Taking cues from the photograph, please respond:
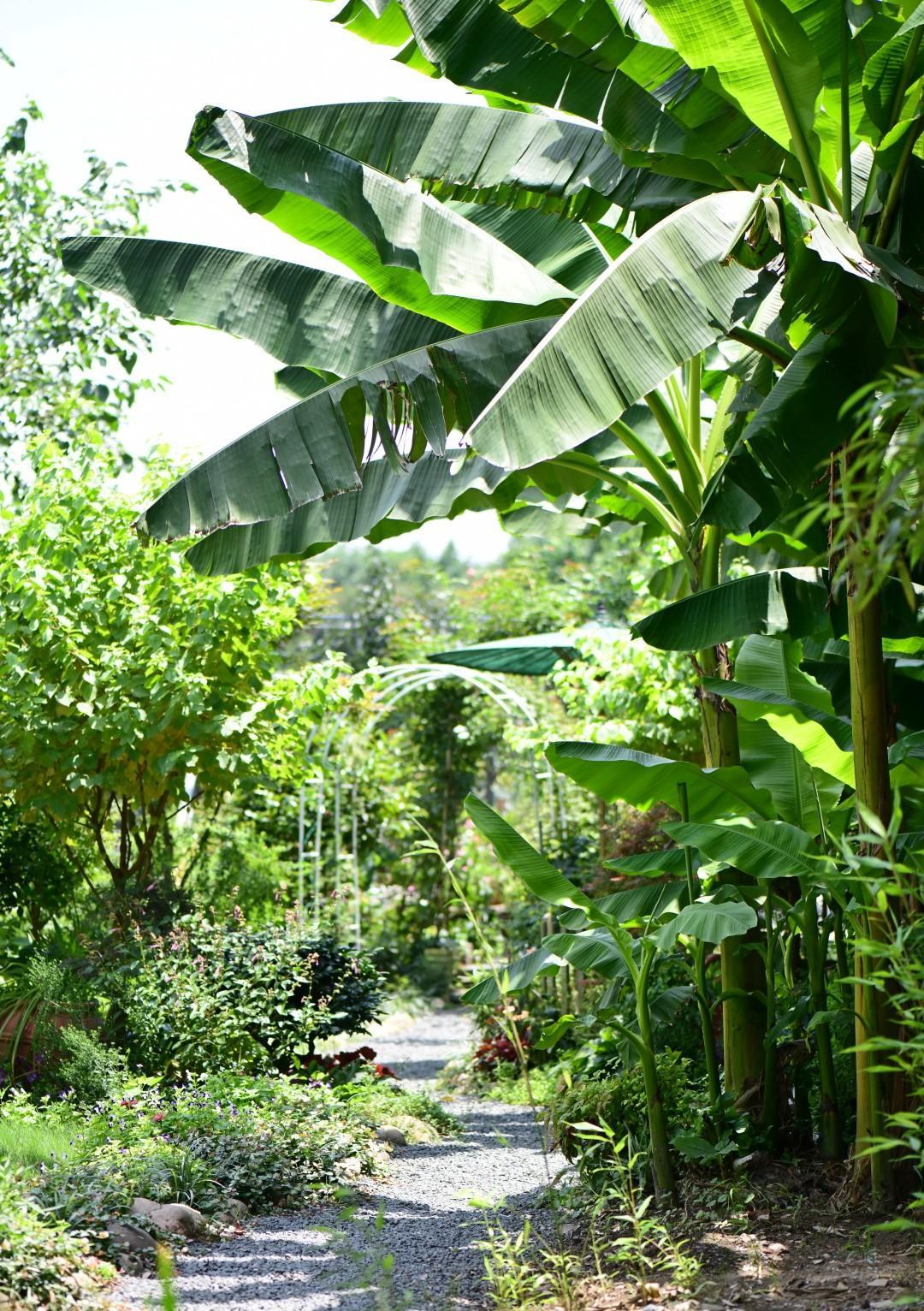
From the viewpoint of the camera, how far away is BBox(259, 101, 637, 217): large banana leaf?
4246 mm

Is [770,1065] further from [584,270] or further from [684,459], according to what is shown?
[584,270]

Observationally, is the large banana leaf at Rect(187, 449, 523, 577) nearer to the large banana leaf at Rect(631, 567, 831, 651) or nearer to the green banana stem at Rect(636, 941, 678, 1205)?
the large banana leaf at Rect(631, 567, 831, 651)

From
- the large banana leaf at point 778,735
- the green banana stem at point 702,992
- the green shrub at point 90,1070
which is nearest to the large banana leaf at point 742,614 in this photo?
the large banana leaf at point 778,735

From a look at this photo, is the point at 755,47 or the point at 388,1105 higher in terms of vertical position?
the point at 755,47

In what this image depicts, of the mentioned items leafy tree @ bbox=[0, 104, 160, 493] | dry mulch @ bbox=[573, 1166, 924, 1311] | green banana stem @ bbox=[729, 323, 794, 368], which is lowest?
dry mulch @ bbox=[573, 1166, 924, 1311]

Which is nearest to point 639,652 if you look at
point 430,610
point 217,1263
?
point 217,1263

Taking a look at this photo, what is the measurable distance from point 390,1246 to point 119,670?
3658 mm

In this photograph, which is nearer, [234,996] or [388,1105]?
[388,1105]

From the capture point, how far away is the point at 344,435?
466cm

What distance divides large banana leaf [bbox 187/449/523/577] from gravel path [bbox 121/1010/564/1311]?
2.70 metres

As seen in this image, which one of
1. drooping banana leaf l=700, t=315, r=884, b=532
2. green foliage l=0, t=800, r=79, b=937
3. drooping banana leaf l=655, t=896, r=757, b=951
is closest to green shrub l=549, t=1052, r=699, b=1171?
drooping banana leaf l=655, t=896, r=757, b=951

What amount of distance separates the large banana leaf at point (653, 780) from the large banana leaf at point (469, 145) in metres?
2.09

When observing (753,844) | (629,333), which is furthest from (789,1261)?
(629,333)

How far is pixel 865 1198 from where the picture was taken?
3881 millimetres
